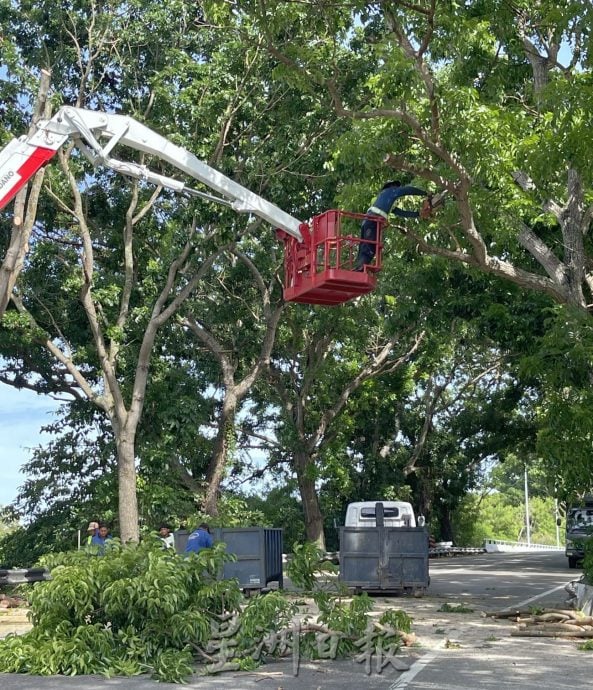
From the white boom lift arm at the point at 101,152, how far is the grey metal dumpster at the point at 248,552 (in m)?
7.62

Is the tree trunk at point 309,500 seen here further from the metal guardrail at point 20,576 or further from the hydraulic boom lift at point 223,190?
the hydraulic boom lift at point 223,190

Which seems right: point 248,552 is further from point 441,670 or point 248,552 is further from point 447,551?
point 447,551

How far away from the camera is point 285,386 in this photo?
38188 mm

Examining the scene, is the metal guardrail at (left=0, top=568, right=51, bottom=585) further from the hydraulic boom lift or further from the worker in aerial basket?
the worker in aerial basket

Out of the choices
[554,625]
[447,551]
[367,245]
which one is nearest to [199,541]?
[367,245]

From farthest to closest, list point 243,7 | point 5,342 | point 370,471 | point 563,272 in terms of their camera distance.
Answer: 1. point 370,471
2. point 5,342
3. point 563,272
4. point 243,7

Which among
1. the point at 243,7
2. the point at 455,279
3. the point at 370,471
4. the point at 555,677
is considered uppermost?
the point at 243,7

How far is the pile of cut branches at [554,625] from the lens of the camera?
1381cm

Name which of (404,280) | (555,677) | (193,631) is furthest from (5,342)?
(555,677)

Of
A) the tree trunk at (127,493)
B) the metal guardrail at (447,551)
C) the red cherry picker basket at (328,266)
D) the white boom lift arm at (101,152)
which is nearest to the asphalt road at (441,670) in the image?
the red cherry picker basket at (328,266)

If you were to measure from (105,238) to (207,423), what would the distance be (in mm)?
8207

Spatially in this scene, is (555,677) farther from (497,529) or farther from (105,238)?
(497,529)

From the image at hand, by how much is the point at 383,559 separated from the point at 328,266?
9.34 m

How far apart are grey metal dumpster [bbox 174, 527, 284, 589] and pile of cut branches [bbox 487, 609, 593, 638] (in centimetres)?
617
